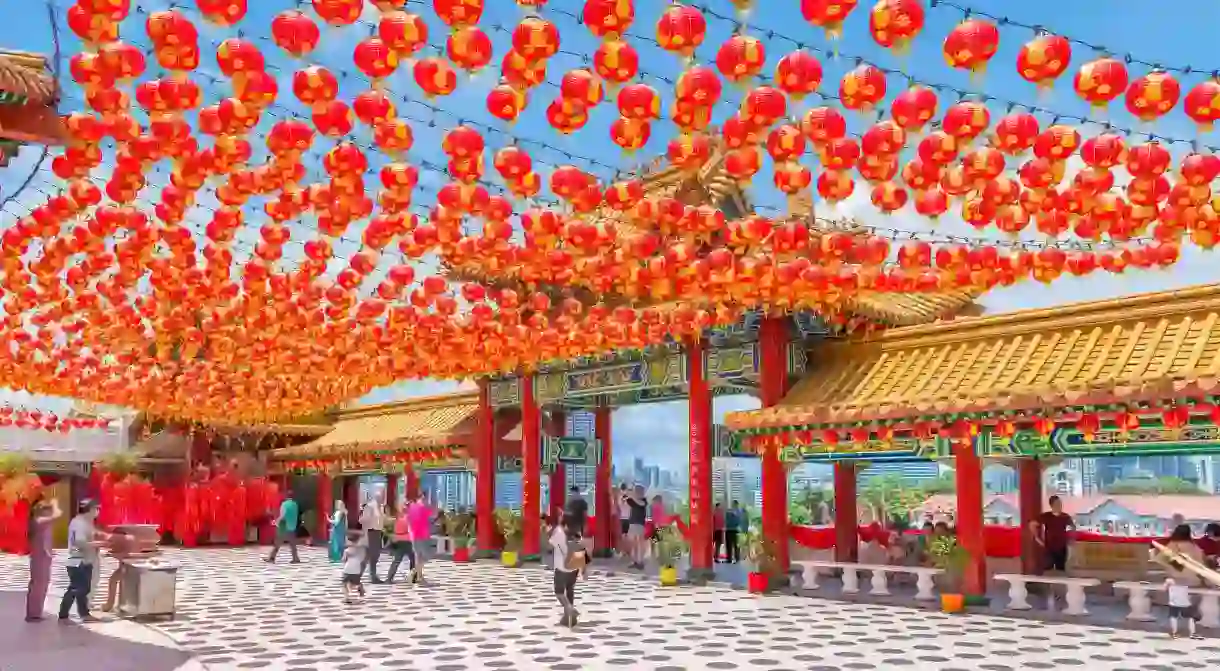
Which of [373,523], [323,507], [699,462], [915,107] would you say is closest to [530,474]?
[699,462]

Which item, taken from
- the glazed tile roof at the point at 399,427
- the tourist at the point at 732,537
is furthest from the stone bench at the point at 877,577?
the glazed tile roof at the point at 399,427

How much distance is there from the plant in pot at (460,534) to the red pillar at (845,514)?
793cm

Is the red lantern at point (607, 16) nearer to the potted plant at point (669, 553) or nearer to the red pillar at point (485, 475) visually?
the potted plant at point (669, 553)

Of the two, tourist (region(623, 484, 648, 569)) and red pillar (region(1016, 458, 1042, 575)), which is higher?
red pillar (region(1016, 458, 1042, 575))

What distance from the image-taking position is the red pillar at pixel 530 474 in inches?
804

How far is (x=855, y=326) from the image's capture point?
16.1 m

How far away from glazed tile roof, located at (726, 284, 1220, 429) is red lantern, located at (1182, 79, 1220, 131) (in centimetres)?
576

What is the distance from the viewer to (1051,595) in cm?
1308

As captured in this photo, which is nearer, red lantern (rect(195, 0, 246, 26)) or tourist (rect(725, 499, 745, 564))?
red lantern (rect(195, 0, 246, 26))

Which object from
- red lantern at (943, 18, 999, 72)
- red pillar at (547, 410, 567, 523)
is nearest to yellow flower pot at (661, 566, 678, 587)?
red pillar at (547, 410, 567, 523)

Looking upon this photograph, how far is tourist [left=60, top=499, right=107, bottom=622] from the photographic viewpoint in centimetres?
1205

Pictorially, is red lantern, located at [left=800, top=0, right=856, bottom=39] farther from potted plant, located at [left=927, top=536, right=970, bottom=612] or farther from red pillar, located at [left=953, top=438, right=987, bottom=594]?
potted plant, located at [left=927, top=536, right=970, bottom=612]

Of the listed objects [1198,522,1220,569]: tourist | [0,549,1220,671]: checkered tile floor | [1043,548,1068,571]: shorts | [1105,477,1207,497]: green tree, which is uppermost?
[1105,477,1207,497]: green tree

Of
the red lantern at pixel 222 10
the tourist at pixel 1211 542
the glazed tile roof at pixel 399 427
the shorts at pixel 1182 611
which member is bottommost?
the shorts at pixel 1182 611
